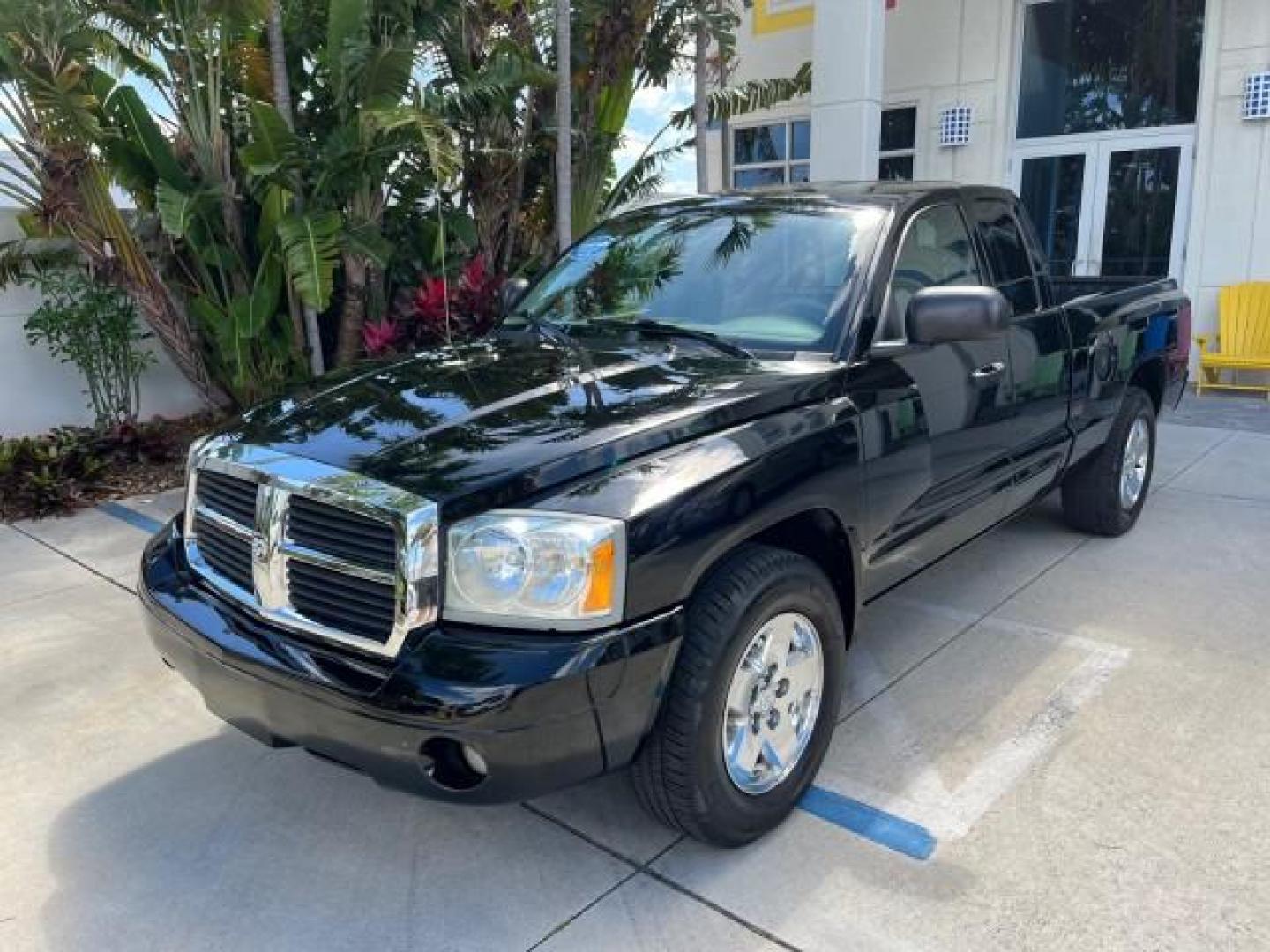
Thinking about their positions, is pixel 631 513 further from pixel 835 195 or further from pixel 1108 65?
pixel 1108 65

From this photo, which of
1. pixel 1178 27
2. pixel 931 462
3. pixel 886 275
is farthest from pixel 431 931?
pixel 1178 27

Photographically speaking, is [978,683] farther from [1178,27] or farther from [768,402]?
[1178,27]

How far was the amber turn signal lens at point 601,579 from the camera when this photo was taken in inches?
92.7

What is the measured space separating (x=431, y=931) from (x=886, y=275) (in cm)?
250

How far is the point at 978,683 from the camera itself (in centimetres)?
389

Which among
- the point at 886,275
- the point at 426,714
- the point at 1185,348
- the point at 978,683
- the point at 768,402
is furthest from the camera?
the point at 1185,348

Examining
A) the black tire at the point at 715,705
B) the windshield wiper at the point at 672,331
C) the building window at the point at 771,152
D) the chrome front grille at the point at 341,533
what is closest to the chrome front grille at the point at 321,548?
the chrome front grille at the point at 341,533

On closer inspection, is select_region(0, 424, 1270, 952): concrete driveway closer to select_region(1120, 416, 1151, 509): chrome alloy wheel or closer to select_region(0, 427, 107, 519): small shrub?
select_region(1120, 416, 1151, 509): chrome alloy wheel

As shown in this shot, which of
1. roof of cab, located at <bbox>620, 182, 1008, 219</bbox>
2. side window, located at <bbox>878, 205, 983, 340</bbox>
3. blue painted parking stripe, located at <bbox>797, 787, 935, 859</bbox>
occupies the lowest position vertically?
blue painted parking stripe, located at <bbox>797, 787, 935, 859</bbox>

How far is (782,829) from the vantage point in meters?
3.00

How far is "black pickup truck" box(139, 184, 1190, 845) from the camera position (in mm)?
2363

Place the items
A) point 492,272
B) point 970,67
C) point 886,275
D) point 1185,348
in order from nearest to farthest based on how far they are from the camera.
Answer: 1. point 886,275
2. point 1185,348
3. point 492,272
4. point 970,67

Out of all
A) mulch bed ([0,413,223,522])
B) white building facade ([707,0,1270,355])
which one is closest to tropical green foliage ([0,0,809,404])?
mulch bed ([0,413,223,522])

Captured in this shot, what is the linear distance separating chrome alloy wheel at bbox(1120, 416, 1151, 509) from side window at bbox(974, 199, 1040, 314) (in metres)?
1.37
